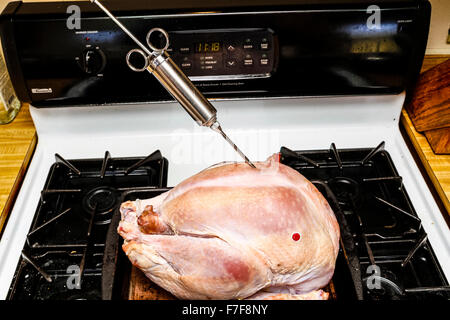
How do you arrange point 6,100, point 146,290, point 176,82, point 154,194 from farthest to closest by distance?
point 6,100
point 154,194
point 146,290
point 176,82

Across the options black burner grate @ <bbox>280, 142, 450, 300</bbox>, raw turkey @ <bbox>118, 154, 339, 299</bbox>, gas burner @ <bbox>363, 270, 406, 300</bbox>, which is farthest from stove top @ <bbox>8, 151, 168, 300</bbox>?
gas burner @ <bbox>363, 270, 406, 300</bbox>

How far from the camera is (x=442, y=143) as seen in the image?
3.96 feet

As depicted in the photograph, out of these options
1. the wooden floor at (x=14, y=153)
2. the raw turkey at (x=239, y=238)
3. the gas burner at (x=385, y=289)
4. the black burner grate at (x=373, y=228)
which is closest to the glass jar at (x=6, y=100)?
the wooden floor at (x=14, y=153)

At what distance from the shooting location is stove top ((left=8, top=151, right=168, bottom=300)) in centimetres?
97

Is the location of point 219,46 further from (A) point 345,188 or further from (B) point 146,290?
(B) point 146,290

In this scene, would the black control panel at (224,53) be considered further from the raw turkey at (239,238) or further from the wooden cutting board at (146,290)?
the wooden cutting board at (146,290)

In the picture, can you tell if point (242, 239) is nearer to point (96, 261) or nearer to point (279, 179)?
point (279, 179)

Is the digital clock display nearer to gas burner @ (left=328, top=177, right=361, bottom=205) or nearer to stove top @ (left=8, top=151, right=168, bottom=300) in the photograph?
stove top @ (left=8, top=151, right=168, bottom=300)

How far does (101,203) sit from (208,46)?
494mm

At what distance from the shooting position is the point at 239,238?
84cm

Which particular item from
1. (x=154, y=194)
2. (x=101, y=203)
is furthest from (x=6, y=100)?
(x=154, y=194)

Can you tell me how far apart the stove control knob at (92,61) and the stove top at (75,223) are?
0.76ft

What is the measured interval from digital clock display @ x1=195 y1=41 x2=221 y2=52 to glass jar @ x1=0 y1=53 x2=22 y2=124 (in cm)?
59

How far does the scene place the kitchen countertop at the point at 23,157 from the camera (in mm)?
1131
